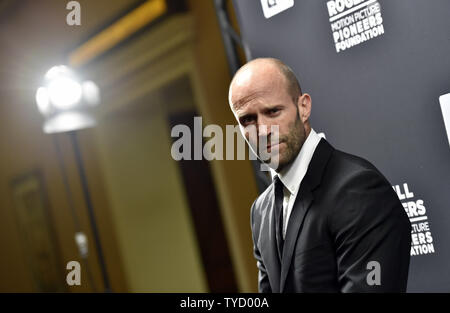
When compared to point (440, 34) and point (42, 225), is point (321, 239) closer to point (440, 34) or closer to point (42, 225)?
point (440, 34)

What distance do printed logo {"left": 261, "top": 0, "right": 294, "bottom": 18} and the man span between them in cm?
58

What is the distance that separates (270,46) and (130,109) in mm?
4057

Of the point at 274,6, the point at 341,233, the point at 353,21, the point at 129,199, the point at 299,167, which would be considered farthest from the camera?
the point at 129,199

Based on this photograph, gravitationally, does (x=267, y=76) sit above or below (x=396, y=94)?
above

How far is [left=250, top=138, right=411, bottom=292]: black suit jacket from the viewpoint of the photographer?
1275mm

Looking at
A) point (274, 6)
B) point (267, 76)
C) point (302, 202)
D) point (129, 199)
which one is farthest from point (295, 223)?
point (129, 199)

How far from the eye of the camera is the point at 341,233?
1.33 metres

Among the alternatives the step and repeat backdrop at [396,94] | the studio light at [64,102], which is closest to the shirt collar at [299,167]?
the step and repeat backdrop at [396,94]

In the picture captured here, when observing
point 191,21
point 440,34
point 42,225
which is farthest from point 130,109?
point 440,34

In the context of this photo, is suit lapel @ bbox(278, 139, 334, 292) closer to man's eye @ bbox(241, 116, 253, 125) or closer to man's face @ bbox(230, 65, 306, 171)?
man's face @ bbox(230, 65, 306, 171)

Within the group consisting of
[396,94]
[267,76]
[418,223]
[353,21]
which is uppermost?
[353,21]

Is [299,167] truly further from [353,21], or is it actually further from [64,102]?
[64,102]

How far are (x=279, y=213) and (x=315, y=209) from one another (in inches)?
5.1

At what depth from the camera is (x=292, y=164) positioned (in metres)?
1.44
